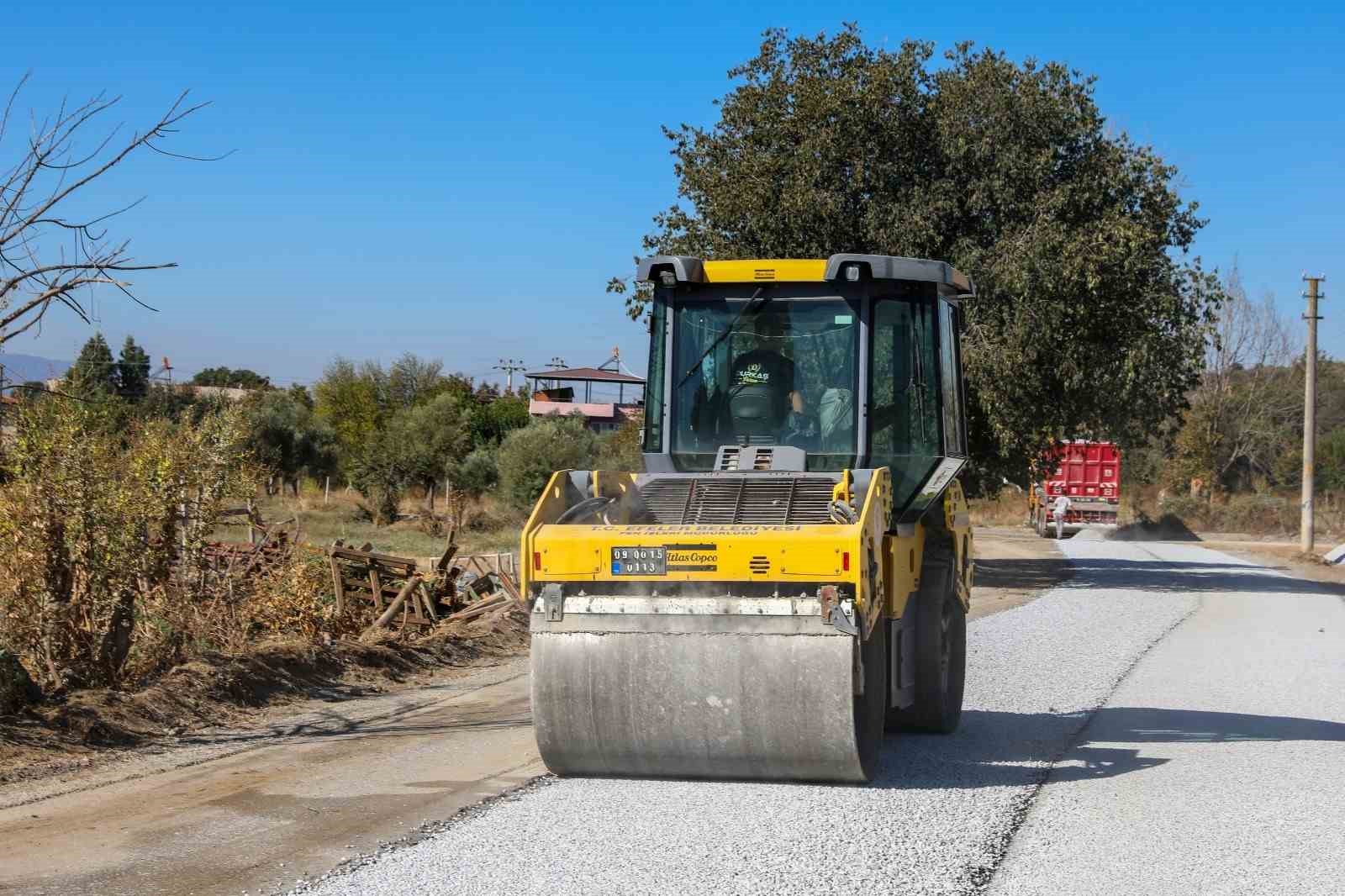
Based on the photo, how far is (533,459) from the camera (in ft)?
155

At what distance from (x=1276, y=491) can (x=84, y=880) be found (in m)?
65.5

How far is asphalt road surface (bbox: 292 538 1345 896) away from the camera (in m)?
6.00

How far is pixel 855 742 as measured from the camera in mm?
7141

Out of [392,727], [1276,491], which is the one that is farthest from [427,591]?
[1276,491]

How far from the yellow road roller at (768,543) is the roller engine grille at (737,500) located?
0.05 feet

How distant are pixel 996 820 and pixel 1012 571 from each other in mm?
25178

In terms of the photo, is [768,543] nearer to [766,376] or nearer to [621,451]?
[766,376]

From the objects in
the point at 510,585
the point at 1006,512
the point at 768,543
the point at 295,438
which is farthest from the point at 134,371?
the point at 768,543

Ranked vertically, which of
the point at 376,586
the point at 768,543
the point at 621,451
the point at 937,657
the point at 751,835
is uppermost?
the point at 621,451

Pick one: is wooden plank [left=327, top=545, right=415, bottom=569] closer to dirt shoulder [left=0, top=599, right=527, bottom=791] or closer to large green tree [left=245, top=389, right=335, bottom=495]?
dirt shoulder [left=0, top=599, right=527, bottom=791]

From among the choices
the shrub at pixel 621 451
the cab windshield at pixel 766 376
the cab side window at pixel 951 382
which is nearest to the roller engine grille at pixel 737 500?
the cab windshield at pixel 766 376

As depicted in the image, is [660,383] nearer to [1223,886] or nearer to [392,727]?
[392,727]

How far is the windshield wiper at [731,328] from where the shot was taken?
9.02 m

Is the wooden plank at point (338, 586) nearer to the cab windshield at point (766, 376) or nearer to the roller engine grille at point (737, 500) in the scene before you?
the cab windshield at point (766, 376)
